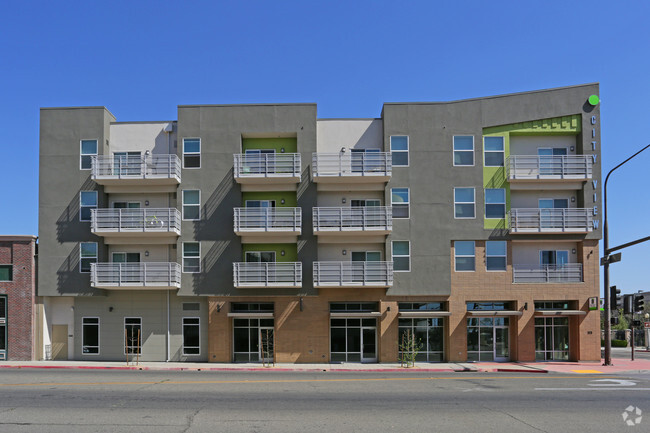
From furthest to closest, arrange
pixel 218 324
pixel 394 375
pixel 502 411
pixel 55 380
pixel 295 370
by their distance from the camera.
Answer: pixel 218 324 → pixel 295 370 → pixel 394 375 → pixel 55 380 → pixel 502 411

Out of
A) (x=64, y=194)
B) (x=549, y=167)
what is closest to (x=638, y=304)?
(x=549, y=167)

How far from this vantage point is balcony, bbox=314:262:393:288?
30.1 meters

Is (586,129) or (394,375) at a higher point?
(586,129)

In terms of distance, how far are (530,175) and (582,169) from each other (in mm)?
2809

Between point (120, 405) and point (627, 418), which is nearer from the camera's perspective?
point (627, 418)

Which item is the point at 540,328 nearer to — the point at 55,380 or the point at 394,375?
the point at 394,375

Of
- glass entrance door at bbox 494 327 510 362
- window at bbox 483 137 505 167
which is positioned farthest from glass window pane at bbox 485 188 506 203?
glass entrance door at bbox 494 327 510 362

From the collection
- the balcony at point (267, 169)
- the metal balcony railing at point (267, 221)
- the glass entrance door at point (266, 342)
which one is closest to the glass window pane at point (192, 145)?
the balcony at point (267, 169)

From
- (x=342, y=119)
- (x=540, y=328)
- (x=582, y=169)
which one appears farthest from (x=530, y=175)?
(x=342, y=119)

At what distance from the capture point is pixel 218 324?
101ft

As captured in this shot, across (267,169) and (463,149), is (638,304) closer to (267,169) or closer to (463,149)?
(463,149)

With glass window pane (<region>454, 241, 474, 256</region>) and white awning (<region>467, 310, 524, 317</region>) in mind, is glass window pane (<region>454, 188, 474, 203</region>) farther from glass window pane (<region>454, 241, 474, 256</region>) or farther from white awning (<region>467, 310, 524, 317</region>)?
white awning (<region>467, 310, 524, 317</region>)

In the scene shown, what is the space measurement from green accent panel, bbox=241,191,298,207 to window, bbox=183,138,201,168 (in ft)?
10.5

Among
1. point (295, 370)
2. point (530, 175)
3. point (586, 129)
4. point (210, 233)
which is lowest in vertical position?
point (295, 370)
